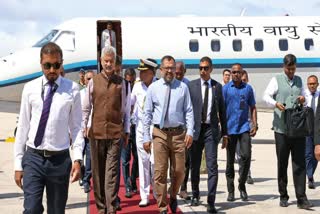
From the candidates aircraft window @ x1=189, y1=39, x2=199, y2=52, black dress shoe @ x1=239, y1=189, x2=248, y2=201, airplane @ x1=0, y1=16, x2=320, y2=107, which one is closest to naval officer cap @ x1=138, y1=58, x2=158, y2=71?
black dress shoe @ x1=239, y1=189, x2=248, y2=201

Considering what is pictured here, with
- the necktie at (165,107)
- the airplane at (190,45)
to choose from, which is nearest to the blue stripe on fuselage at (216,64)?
the airplane at (190,45)

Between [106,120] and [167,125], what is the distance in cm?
78

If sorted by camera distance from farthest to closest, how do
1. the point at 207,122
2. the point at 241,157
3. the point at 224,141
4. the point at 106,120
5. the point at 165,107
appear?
the point at 241,157, the point at 224,141, the point at 207,122, the point at 165,107, the point at 106,120

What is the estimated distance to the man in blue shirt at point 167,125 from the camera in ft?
25.6

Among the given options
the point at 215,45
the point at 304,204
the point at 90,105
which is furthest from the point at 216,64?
the point at 90,105

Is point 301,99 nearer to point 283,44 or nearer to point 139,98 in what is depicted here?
point 139,98

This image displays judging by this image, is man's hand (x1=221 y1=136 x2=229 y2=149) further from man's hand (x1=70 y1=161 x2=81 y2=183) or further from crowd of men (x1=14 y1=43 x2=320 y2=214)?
man's hand (x1=70 y1=161 x2=81 y2=183)

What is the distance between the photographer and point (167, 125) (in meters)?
7.79

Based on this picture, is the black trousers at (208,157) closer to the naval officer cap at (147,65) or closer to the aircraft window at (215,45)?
the naval officer cap at (147,65)

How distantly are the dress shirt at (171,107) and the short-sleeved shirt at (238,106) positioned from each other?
1.53 metres

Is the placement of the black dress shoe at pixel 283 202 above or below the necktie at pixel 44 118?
below

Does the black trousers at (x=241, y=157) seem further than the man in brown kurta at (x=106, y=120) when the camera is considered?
Yes

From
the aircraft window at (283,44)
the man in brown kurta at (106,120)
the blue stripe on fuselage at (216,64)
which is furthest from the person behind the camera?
the aircraft window at (283,44)

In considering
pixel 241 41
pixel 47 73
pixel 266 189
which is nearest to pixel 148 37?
pixel 241 41
